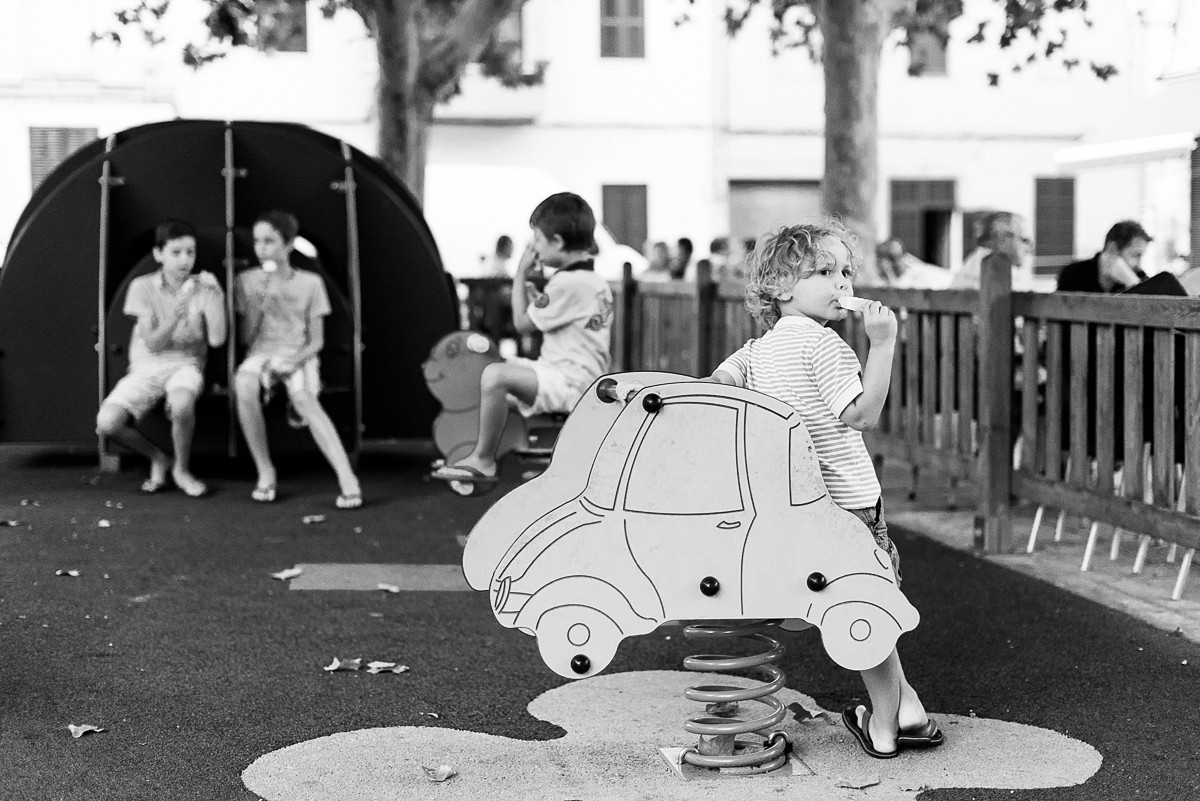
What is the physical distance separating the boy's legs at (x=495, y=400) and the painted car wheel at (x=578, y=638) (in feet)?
9.33

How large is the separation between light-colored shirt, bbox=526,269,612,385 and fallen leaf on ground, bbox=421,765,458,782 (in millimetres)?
2882

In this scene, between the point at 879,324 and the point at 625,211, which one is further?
the point at 625,211

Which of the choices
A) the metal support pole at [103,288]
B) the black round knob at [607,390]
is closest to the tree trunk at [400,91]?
the metal support pole at [103,288]

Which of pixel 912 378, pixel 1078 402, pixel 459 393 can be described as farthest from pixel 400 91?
pixel 1078 402

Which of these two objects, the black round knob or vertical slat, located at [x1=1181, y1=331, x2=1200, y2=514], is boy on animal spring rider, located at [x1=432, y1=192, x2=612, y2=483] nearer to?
vertical slat, located at [x1=1181, y1=331, x2=1200, y2=514]

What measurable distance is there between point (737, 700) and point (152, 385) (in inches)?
246

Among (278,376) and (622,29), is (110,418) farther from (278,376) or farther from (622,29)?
(622,29)

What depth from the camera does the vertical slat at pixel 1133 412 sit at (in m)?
6.75

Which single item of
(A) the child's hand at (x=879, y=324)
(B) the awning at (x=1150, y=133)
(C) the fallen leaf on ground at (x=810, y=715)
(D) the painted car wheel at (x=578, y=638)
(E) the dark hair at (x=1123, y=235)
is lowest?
(C) the fallen leaf on ground at (x=810, y=715)

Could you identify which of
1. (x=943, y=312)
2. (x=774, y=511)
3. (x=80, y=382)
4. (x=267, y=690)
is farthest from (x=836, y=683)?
(x=80, y=382)

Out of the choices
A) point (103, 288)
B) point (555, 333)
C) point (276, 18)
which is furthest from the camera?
point (276, 18)

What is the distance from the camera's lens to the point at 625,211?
32562 millimetres

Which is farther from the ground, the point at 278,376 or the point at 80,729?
the point at 278,376

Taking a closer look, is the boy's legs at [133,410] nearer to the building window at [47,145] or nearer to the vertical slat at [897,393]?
the vertical slat at [897,393]
